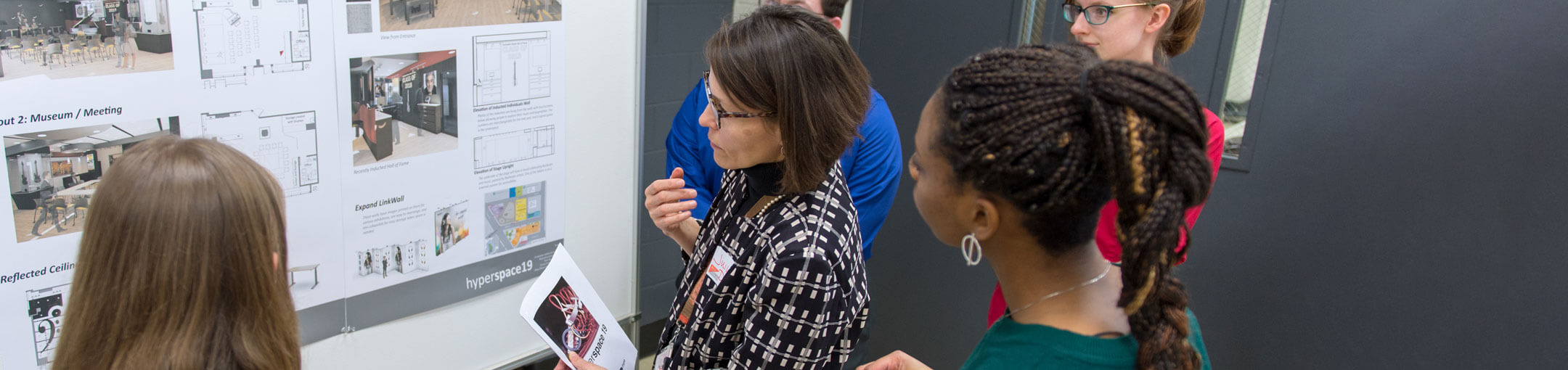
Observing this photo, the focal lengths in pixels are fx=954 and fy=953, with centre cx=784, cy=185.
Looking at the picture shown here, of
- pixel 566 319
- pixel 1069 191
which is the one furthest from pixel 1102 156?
pixel 566 319

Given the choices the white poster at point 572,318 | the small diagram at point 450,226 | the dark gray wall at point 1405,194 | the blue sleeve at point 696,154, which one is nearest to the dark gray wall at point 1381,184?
the dark gray wall at point 1405,194

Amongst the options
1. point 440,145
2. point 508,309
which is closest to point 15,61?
point 440,145

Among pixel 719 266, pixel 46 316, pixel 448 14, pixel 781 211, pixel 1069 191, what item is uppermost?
pixel 448 14

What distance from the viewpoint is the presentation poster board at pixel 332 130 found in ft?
5.32

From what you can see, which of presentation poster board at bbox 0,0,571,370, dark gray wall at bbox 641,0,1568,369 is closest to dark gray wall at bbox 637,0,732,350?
dark gray wall at bbox 641,0,1568,369

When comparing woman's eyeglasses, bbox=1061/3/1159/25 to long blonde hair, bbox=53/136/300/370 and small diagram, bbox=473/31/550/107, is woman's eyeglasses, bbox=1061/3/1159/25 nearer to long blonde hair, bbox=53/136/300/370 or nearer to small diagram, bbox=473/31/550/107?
small diagram, bbox=473/31/550/107

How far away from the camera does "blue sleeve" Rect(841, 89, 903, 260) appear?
2270 millimetres

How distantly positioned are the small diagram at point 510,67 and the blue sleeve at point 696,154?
35 cm

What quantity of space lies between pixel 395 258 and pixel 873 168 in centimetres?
113

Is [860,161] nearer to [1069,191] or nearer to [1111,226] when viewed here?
[1111,226]

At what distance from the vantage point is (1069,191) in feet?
3.14

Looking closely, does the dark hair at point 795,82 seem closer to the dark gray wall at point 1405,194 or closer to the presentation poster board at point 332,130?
the presentation poster board at point 332,130

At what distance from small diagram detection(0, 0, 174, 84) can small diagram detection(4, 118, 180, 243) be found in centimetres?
10

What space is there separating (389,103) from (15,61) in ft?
2.13
